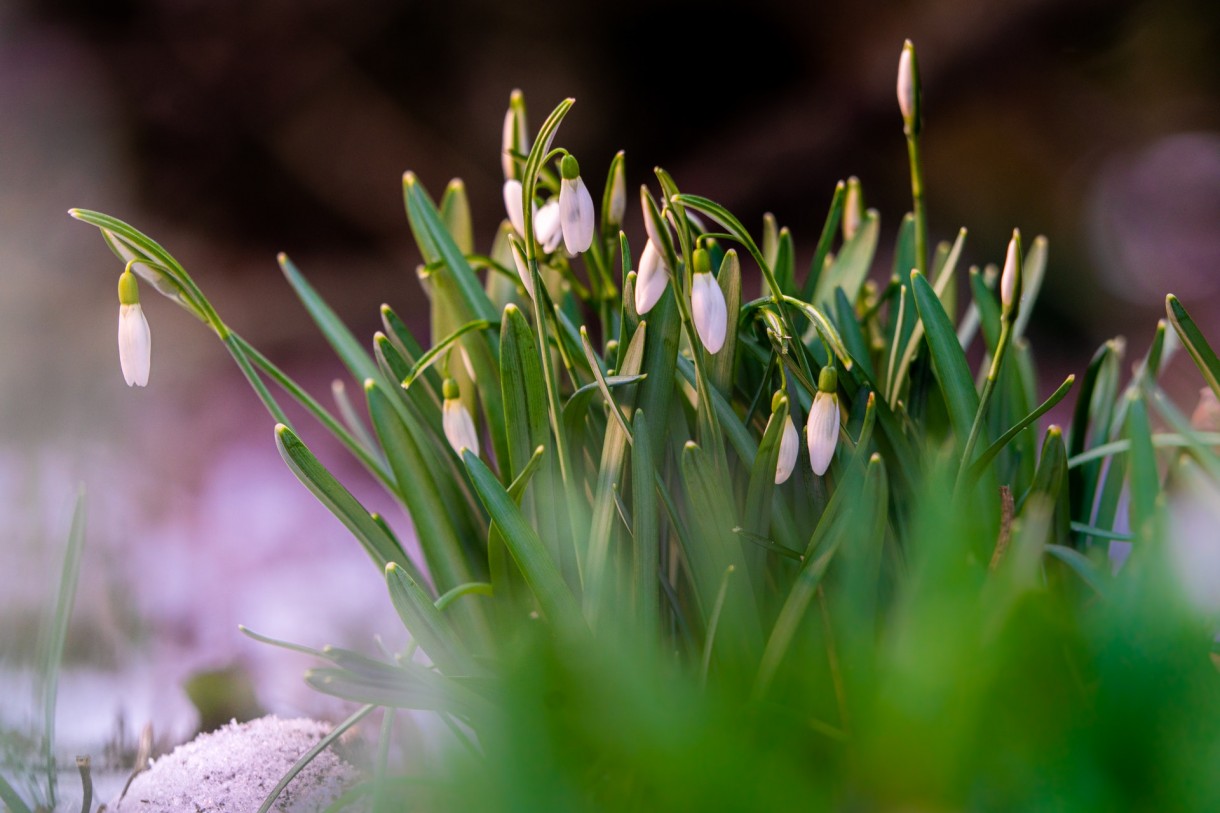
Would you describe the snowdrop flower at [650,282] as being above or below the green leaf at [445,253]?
below

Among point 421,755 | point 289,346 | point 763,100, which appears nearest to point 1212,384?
point 421,755

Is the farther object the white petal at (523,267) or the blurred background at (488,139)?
the blurred background at (488,139)

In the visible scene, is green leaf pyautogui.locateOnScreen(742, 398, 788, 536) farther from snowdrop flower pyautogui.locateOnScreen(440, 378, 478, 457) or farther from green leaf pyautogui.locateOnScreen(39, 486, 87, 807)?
green leaf pyautogui.locateOnScreen(39, 486, 87, 807)

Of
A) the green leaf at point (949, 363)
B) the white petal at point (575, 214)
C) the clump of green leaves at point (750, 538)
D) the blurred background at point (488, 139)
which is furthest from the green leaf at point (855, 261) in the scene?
the blurred background at point (488, 139)

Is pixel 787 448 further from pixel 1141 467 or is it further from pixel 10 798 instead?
pixel 10 798

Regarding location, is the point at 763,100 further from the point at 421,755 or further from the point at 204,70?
the point at 421,755

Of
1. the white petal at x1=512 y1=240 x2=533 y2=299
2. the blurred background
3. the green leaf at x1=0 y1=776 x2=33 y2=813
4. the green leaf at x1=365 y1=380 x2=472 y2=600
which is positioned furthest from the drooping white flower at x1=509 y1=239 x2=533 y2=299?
the blurred background

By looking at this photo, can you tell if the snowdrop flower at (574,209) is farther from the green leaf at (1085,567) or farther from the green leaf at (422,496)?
the green leaf at (1085,567)

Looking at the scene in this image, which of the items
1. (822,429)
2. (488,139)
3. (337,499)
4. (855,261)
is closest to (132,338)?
(337,499)
